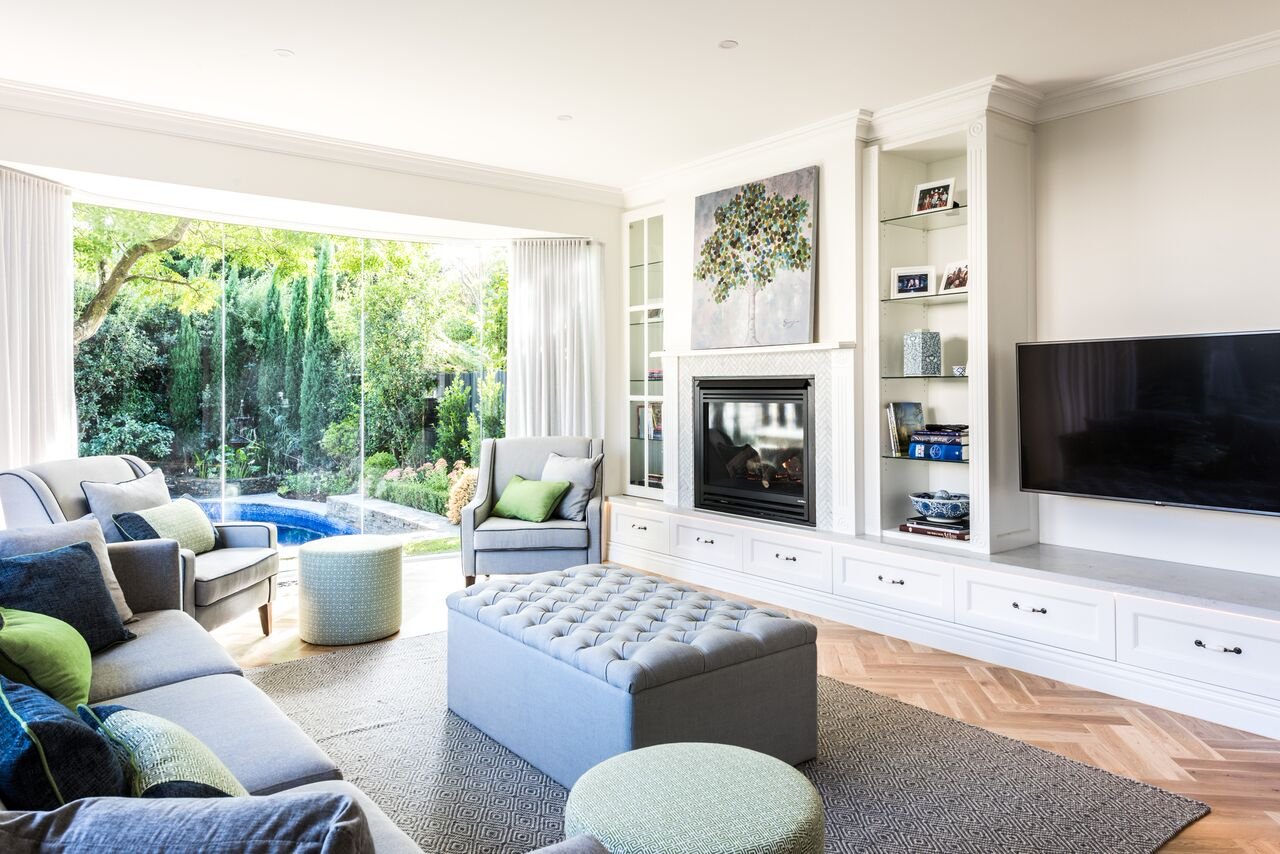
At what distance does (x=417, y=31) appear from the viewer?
131 inches

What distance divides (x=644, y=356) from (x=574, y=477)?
1.44 m

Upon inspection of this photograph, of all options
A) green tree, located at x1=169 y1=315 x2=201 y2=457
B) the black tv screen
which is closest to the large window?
green tree, located at x1=169 y1=315 x2=201 y2=457

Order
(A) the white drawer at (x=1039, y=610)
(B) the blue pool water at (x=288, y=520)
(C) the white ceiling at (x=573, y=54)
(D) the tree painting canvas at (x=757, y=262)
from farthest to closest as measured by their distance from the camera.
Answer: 1. (B) the blue pool water at (x=288, y=520)
2. (D) the tree painting canvas at (x=757, y=262)
3. (A) the white drawer at (x=1039, y=610)
4. (C) the white ceiling at (x=573, y=54)

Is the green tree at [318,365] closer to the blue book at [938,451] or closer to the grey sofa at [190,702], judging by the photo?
the grey sofa at [190,702]

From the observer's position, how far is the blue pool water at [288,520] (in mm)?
5449

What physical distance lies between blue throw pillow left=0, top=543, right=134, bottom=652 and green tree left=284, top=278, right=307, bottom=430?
10.4ft

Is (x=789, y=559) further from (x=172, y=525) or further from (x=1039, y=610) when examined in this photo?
(x=172, y=525)

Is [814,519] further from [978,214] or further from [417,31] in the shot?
[417,31]

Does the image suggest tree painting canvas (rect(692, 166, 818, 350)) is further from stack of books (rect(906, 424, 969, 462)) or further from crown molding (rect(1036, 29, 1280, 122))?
crown molding (rect(1036, 29, 1280, 122))

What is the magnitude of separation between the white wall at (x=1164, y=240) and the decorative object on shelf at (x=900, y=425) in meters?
0.75

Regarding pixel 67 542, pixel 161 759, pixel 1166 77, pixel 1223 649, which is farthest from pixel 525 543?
pixel 1166 77

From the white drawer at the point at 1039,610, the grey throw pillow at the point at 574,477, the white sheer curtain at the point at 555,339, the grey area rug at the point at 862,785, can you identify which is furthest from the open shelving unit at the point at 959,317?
the white sheer curtain at the point at 555,339

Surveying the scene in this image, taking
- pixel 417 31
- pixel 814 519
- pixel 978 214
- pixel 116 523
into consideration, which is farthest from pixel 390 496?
pixel 978 214

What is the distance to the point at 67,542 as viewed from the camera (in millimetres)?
2648
